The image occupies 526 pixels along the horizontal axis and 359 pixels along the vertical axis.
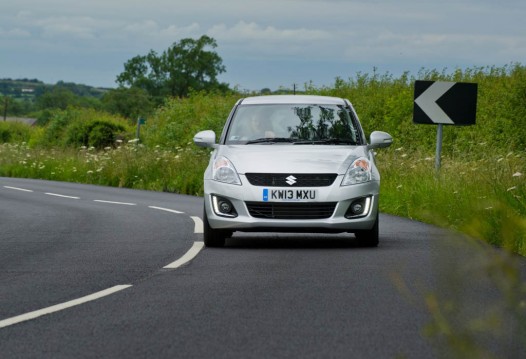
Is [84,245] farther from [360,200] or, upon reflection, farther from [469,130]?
[469,130]

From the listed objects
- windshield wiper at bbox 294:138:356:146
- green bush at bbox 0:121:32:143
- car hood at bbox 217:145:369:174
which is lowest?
green bush at bbox 0:121:32:143

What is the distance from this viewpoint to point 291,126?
514 inches

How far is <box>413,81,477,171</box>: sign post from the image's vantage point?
64.1 feet

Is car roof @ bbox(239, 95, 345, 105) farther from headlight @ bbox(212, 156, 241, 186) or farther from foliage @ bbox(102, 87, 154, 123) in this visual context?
foliage @ bbox(102, 87, 154, 123)

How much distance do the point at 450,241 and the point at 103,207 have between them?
18056mm

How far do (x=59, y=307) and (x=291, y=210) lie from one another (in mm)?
4563

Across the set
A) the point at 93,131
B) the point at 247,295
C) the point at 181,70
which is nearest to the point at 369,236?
the point at 247,295

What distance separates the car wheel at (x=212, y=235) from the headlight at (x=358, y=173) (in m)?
1.50

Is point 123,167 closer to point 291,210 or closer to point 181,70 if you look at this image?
point 291,210

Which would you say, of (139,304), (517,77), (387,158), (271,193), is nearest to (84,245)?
(271,193)

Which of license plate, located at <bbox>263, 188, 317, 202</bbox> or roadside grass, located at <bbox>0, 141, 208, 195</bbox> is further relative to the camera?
roadside grass, located at <bbox>0, 141, 208, 195</bbox>

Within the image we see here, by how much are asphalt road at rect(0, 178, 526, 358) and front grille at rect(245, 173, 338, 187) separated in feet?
2.42

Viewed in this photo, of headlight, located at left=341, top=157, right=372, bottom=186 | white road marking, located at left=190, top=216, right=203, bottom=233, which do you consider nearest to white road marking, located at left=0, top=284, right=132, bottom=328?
headlight, located at left=341, top=157, right=372, bottom=186

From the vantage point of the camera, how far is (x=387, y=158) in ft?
83.7
